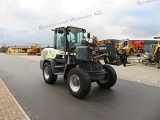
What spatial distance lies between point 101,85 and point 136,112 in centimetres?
354

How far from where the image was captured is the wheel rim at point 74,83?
8622mm

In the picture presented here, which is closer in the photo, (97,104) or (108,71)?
(97,104)

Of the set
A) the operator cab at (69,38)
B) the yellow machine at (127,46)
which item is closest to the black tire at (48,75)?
the operator cab at (69,38)

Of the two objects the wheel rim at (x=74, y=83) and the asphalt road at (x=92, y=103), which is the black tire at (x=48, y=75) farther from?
the wheel rim at (x=74, y=83)

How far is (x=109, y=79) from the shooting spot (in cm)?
991

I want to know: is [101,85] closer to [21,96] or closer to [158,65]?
[21,96]

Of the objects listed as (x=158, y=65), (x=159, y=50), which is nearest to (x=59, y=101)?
(x=158, y=65)

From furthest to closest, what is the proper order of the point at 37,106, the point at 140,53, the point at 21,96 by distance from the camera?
the point at 140,53
the point at 21,96
the point at 37,106

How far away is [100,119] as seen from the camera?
20.2 ft

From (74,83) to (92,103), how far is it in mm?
1395

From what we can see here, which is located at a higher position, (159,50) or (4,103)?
(159,50)

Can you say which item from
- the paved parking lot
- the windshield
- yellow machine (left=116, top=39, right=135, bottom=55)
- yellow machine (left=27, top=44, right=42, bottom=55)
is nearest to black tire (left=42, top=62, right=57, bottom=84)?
the windshield

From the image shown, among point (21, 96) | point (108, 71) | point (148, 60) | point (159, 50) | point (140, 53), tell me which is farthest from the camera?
point (140, 53)

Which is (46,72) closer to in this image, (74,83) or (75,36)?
(75,36)
